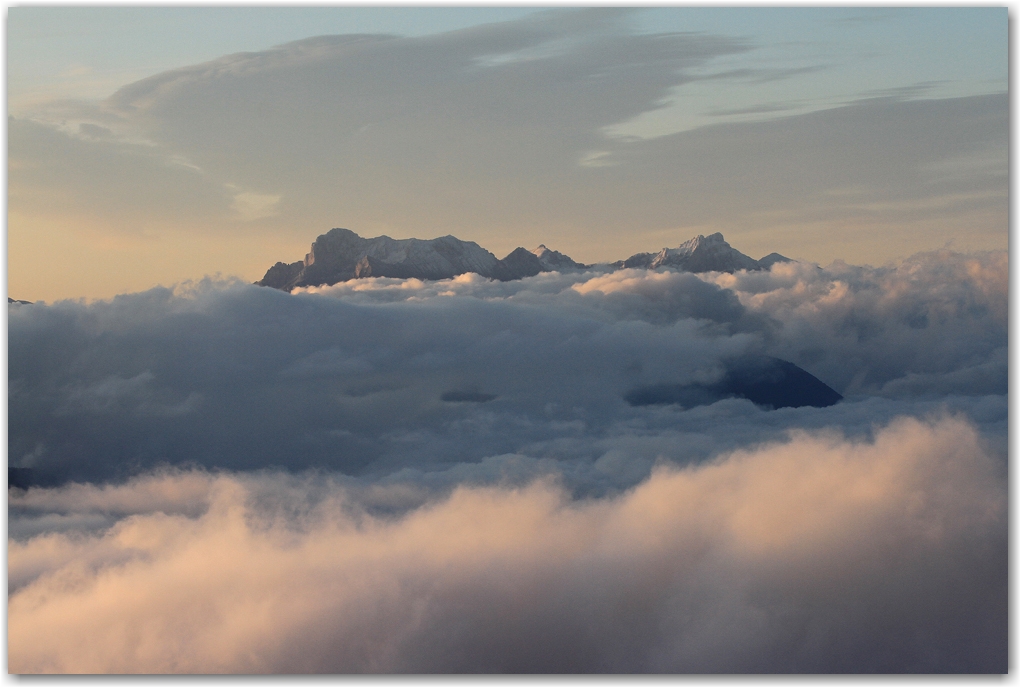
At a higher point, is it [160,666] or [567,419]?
[160,666]

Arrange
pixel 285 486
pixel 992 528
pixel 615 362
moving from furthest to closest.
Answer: pixel 615 362, pixel 285 486, pixel 992 528

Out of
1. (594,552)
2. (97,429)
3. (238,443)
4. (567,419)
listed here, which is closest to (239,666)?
(594,552)

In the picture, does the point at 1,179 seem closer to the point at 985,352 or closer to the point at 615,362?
the point at 985,352

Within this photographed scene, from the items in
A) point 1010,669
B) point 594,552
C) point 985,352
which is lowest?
point 594,552

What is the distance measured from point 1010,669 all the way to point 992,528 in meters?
4.72

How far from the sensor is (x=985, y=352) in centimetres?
4375

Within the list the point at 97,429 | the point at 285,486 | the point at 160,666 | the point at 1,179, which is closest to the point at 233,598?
A: the point at 160,666

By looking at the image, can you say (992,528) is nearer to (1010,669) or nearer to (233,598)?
(1010,669)

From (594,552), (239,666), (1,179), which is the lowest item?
(594,552)

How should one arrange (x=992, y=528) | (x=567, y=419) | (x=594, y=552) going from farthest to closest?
(x=567, y=419) < (x=594, y=552) < (x=992, y=528)

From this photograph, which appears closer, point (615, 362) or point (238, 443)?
point (238, 443)

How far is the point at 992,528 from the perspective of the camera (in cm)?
2684

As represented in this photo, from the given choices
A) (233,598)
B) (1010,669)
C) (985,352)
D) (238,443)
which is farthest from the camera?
(238,443)

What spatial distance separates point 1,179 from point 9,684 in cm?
1735
